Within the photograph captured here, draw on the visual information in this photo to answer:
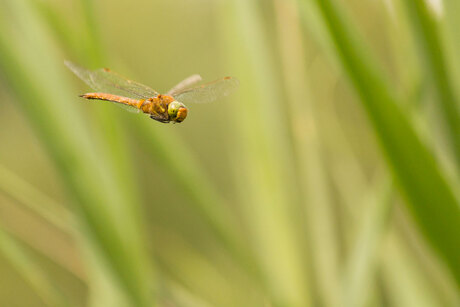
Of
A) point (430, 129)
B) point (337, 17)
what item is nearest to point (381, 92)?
point (337, 17)

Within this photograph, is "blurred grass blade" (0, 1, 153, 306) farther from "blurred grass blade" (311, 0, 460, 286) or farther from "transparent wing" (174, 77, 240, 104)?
"blurred grass blade" (311, 0, 460, 286)

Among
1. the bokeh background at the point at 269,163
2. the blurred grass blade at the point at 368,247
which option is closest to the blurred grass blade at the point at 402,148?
the bokeh background at the point at 269,163

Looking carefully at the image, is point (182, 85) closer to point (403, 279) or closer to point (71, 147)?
point (71, 147)

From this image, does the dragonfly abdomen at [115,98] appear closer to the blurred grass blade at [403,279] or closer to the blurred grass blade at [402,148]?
the blurred grass blade at [402,148]

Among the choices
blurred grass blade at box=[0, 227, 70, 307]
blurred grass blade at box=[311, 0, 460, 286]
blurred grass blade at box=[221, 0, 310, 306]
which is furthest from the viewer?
blurred grass blade at box=[221, 0, 310, 306]

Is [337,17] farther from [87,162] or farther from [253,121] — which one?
[253,121]

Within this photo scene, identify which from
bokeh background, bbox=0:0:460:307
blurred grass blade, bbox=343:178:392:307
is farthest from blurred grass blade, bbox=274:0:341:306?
blurred grass blade, bbox=343:178:392:307

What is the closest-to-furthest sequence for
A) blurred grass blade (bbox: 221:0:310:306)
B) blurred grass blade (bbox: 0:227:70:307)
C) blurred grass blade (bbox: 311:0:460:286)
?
blurred grass blade (bbox: 311:0:460:286), blurred grass blade (bbox: 0:227:70:307), blurred grass blade (bbox: 221:0:310:306)

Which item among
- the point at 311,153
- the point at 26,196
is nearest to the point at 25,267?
the point at 26,196
